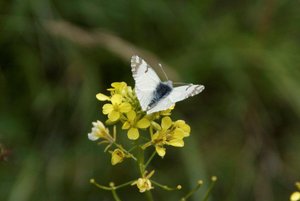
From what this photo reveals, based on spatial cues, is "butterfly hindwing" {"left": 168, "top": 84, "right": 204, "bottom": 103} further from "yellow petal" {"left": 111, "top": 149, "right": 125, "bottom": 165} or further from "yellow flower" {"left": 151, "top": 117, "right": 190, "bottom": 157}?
"yellow petal" {"left": 111, "top": 149, "right": 125, "bottom": 165}

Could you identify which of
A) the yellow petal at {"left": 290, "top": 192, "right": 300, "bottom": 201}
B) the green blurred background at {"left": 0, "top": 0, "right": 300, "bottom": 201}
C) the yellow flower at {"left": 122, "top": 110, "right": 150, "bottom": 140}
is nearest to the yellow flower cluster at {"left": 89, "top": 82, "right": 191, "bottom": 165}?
the yellow flower at {"left": 122, "top": 110, "right": 150, "bottom": 140}

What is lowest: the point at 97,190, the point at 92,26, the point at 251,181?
the point at 97,190

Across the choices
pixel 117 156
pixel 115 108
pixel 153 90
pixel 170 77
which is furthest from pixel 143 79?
pixel 170 77

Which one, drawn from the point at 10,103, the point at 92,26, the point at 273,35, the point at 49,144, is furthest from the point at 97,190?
the point at 273,35

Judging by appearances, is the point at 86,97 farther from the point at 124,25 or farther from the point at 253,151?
the point at 253,151

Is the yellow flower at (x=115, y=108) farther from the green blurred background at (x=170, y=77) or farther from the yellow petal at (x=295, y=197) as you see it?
the green blurred background at (x=170, y=77)

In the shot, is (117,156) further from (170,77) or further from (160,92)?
(170,77)

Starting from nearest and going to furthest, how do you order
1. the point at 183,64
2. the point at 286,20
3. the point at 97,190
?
1. the point at 97,190
2. the point at 183,64
3. the point at 286,20
